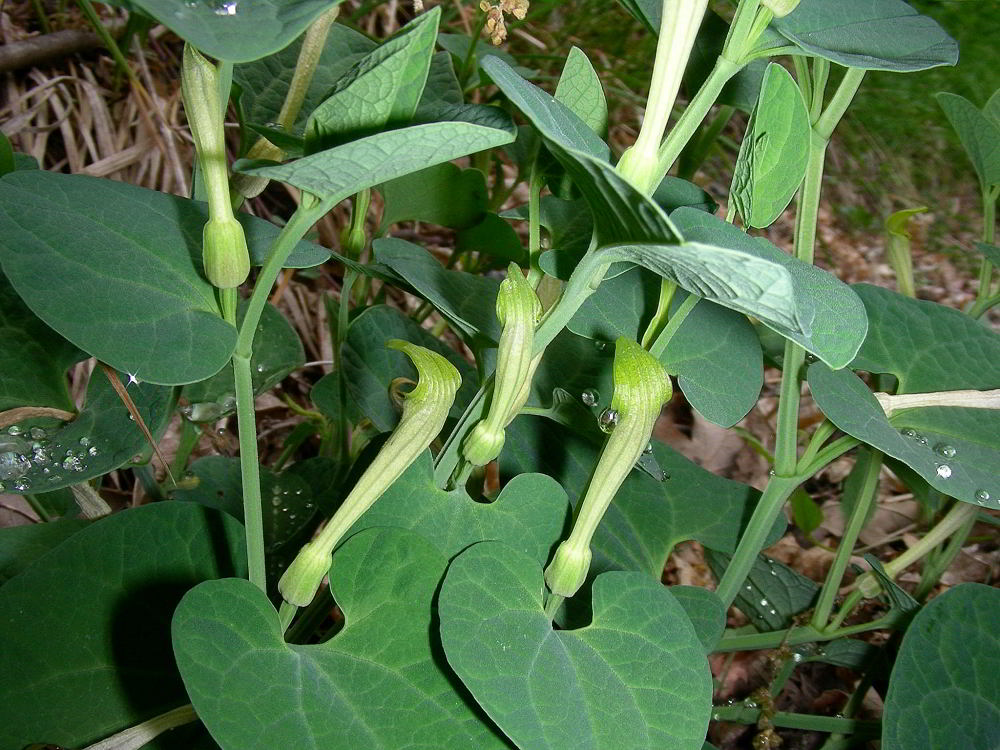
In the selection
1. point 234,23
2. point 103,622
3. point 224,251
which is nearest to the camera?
point 234,23

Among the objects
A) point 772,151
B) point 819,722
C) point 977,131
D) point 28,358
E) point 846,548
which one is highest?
point 772,151

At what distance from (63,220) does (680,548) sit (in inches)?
41.5

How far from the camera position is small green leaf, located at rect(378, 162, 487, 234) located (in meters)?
0.77

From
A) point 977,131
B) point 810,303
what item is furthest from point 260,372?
point 977,131

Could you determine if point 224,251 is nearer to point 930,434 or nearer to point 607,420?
point 607,420

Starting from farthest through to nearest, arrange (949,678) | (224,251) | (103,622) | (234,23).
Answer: (949,678), (103,622), (224,251), (234,23)

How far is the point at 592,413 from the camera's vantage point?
24.4 inches

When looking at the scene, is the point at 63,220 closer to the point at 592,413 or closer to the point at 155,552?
the point at 155,552

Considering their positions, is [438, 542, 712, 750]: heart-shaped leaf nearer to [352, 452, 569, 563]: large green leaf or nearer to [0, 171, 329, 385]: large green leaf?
[352, 452, 569, 563]: large green leaf

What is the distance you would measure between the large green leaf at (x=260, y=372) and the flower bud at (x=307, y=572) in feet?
1.26

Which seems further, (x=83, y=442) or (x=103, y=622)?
(x=83, y=442)

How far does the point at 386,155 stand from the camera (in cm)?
34

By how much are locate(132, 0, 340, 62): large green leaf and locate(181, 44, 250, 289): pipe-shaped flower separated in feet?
0.21

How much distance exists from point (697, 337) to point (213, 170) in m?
0.38
